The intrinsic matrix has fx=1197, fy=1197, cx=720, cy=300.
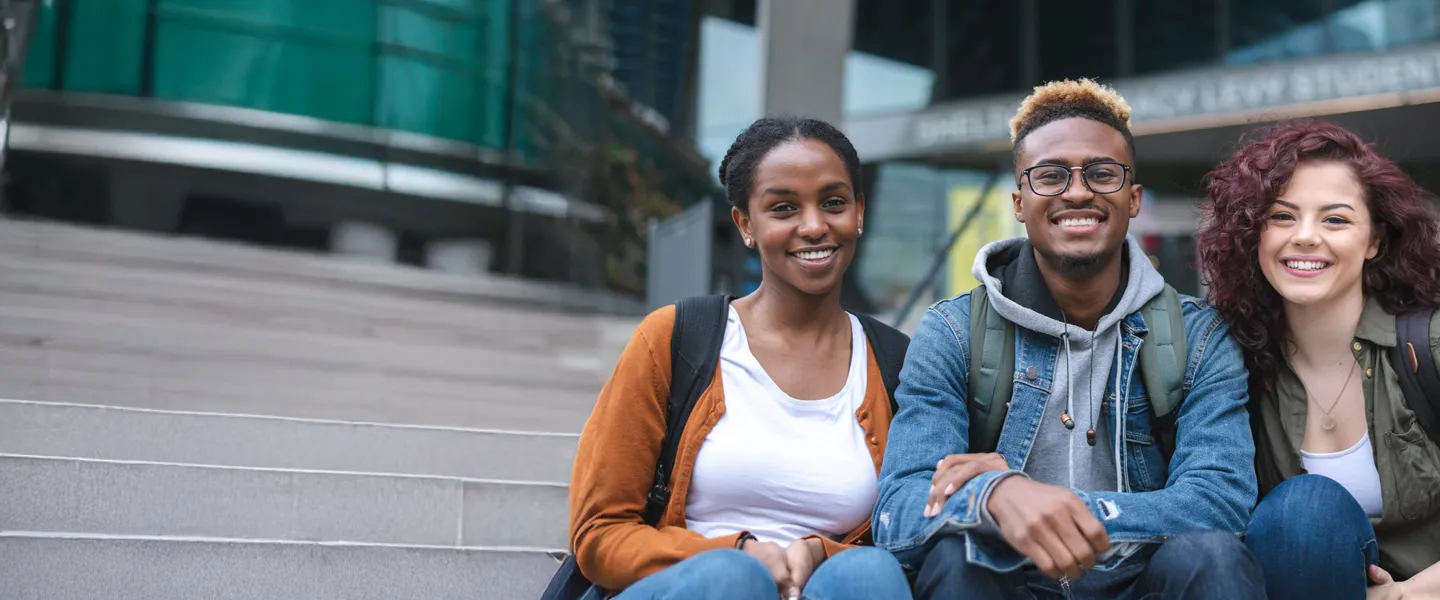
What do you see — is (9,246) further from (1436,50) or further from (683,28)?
(1436,50)

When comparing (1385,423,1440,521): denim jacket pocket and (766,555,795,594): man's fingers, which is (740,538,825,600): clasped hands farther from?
(1385,423,1440,521): denim jacket pocket

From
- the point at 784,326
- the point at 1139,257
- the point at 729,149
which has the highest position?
the point at 729,149

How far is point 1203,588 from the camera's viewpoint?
1.89 metres

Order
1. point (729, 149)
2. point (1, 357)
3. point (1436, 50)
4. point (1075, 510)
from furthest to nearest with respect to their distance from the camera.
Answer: point (1436, 50) < point (1, 357) < point (729, 149) < point (1075, 510)

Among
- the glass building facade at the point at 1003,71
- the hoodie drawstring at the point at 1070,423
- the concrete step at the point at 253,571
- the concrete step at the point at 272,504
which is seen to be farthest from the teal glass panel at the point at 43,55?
the glass building facade at the point at 1003,71

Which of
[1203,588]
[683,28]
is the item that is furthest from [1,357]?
[683,28]

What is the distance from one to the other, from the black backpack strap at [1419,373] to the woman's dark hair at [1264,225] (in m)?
0.09

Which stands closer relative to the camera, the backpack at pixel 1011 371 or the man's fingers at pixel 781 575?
the man's fingers at pixel 781 575

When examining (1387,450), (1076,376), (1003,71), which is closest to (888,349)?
(1076,376)

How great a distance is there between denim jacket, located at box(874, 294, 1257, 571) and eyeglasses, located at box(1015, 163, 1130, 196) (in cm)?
26

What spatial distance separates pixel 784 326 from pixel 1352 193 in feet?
3.82

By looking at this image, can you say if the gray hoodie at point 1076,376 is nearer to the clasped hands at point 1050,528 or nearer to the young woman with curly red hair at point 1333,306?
the young woman with curly red hair at point 1333,306

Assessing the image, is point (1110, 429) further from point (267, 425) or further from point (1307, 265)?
point (267, 425)

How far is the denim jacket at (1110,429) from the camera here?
79.9 inches
